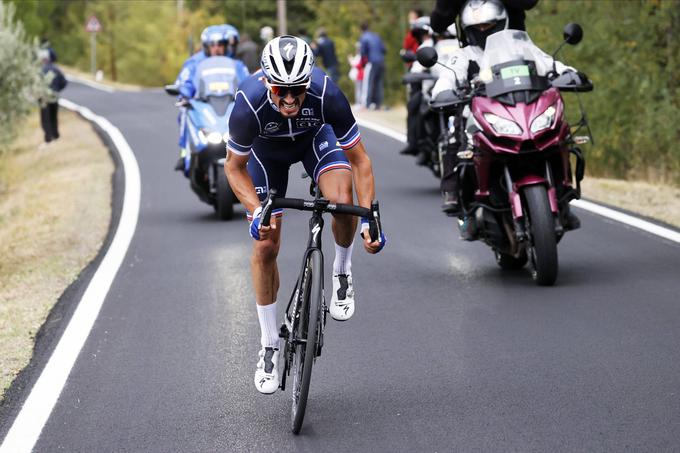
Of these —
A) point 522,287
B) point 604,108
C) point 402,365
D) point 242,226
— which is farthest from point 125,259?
point 604,108

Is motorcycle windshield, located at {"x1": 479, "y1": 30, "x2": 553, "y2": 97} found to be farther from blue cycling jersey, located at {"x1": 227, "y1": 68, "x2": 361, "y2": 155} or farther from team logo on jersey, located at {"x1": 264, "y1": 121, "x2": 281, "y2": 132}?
team logo on jersey, located at {"x1": 264, "y1": 121, "x2": 281, "y2": 132}

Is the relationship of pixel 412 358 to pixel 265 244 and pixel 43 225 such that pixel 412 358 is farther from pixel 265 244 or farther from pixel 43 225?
pixel 43 225

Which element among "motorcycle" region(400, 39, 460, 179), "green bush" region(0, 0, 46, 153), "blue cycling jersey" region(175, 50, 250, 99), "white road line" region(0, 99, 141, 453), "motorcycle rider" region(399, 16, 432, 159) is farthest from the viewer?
"green bush" region(0, 0, 46, 153)

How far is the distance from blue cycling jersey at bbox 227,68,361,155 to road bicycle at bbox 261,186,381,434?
597mm

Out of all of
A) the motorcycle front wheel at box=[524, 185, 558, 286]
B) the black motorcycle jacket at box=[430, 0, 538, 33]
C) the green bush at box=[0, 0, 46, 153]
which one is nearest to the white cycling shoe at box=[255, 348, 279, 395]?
the motorcycle front wheel at box=[524, 185, 558, 286]

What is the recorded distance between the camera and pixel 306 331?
6781 mm

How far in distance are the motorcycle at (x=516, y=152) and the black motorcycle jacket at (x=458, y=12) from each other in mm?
352

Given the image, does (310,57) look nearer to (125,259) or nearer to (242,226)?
(125,259)

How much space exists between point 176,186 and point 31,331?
10.4m

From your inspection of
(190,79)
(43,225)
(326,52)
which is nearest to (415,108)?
(190,79)

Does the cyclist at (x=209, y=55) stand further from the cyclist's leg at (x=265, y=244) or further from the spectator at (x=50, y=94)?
the spectator at (x=50, y=94)

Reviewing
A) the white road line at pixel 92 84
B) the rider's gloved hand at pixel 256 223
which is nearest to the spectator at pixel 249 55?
the rider's gloved hand at pixel 256 223

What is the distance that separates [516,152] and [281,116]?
10.3 ft

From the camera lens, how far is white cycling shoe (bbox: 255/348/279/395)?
712cm
